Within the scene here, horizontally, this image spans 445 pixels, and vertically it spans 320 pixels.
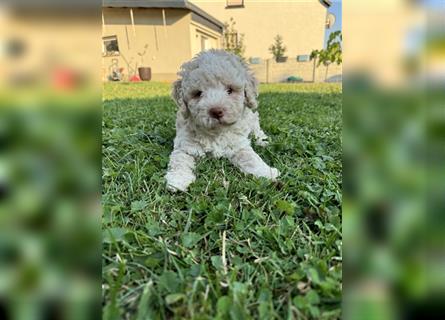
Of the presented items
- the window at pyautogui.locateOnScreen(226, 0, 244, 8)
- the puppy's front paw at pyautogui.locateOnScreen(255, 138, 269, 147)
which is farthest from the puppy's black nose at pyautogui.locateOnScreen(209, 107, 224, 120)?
the window at pyautogui.locateOnScreen(226, 0, 244, 8)

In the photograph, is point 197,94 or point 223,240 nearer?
point 223,240

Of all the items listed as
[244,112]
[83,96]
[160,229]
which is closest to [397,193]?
[83,96]

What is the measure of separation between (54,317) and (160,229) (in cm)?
60

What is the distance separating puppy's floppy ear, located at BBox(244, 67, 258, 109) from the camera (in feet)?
5.57

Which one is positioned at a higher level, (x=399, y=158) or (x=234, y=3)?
(x=234, y=3)

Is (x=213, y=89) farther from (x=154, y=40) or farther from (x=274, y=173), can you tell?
(x=154, y=40)

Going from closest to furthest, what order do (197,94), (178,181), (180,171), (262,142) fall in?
(178,181) < (180,171) < (197,94) < (262,142)

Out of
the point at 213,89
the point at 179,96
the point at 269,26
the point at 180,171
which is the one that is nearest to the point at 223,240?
Answer: the point at 180,171

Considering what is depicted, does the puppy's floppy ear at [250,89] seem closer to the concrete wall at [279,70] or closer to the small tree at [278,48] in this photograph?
the concrete wall at [279,70]

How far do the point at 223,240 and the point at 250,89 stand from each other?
99 centimetres

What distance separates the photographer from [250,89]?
1.71 meters

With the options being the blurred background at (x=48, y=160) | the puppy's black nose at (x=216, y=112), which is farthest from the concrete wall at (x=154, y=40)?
the blurred background at (x=48, y=160)

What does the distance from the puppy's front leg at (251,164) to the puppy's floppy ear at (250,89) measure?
0.28m

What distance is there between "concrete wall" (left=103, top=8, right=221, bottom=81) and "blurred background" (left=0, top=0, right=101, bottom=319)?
1021 cm
